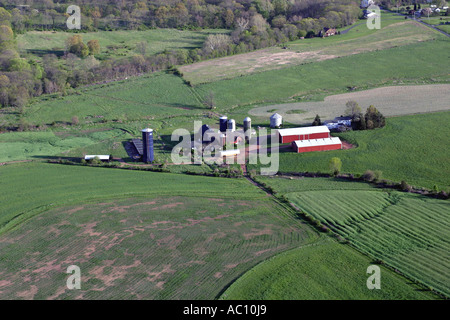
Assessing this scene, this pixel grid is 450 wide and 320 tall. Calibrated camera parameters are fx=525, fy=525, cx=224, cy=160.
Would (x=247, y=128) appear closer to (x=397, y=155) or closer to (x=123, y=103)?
(x=397, y=155)

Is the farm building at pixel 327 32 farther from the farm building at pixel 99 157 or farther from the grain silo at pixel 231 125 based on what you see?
the farm building at pixel 99 157

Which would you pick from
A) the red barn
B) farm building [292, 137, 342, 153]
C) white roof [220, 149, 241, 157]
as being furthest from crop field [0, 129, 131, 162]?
farm building [292, 137, 342, 153]

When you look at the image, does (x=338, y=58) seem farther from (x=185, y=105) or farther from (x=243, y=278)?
(x=243, y=278)

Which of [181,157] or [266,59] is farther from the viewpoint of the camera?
[266,59]

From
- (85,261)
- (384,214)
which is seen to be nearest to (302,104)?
(384,214)

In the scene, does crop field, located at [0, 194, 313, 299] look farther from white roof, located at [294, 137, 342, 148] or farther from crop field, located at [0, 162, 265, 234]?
white roof, located at [294, 137, 342, 148]

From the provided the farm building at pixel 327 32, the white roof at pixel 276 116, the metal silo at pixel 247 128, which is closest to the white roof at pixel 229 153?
the metal silo at pixel 247 128
